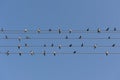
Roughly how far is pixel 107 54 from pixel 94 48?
1469mm

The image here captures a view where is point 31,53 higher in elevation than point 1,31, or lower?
lower

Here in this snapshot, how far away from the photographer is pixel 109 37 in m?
29.8

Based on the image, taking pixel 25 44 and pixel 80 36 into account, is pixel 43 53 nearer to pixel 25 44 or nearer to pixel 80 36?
pixel 25 44

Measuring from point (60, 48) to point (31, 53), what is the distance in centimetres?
275

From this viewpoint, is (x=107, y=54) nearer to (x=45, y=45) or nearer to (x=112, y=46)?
(x=112, y=46)

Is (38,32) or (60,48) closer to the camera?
(38,32)

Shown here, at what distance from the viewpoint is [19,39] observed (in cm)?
3222

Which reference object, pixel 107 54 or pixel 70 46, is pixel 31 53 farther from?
pixel 107 54

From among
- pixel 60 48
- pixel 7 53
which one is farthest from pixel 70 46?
pixel 7 53

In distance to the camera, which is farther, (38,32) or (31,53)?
(31,53)

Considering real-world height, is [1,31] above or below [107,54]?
above

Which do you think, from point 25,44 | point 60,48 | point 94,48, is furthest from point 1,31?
point 94,48

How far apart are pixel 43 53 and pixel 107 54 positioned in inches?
251

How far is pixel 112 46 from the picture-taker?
3133cm
